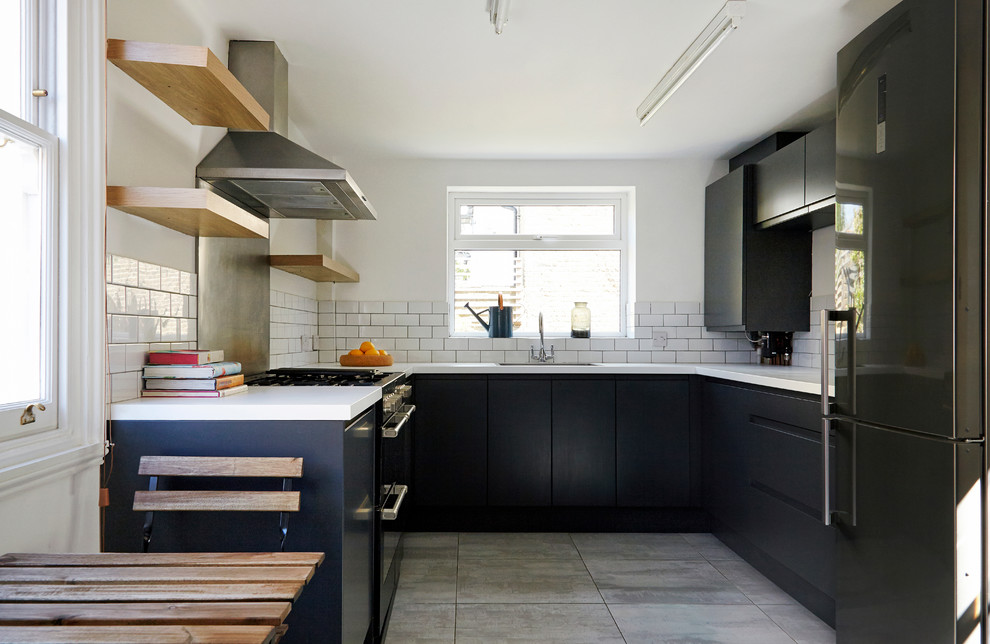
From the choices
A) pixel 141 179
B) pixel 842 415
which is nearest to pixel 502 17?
pixel 141 179

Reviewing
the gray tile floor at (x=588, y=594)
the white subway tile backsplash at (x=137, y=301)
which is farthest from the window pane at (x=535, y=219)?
the white subway tile backsplash at (x=137, y=301)

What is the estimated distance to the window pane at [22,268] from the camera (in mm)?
1401

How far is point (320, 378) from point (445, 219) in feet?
6.80

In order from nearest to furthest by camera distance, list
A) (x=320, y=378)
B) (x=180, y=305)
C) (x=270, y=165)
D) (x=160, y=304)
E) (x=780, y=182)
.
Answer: (x=160, y=304) → (x=180, y=305) → (x=270, y=165) → (x=320, y=378) → (x=780, y=182)

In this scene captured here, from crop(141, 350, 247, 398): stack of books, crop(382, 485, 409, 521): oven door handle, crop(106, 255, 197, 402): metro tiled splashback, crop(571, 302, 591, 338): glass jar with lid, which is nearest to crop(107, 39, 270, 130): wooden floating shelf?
crop(106, 255, 197, 402): metro tiled splashback

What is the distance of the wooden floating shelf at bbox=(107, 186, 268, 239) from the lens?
68.5 inches

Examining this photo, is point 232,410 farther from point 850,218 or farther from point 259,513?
point 850,218

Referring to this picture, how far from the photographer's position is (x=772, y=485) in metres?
2.97

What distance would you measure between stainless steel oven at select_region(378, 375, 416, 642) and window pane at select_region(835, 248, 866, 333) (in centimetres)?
167

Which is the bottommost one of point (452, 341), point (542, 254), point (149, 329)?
point (452, 341)

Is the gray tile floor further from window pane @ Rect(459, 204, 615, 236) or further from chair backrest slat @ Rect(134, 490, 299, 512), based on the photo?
window pane @ Rect(459, 204, 615, 236)

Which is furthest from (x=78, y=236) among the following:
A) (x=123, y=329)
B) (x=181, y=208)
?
(x=123, y=329)

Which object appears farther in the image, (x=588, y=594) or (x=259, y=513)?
(x=588, y=594)

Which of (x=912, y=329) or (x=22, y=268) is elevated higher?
(x=22, y=268)
